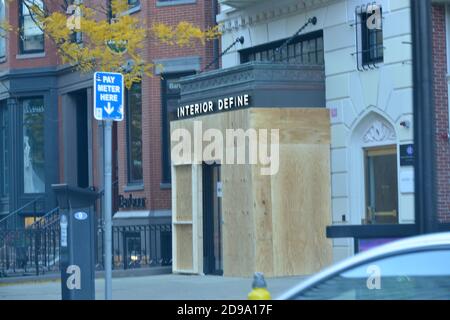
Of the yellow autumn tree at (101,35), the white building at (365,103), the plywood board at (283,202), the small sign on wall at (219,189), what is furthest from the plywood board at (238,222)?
the yellow autumn tree at (101,35)

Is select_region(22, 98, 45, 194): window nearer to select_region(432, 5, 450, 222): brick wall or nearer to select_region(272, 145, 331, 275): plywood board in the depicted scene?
select_region(272, 145, 331, 275): plywood board

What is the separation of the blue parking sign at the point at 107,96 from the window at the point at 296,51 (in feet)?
25.8

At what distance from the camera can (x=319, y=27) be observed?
1877 centimetres

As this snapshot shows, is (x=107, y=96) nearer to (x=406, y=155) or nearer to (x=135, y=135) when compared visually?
(x=406, y=155)

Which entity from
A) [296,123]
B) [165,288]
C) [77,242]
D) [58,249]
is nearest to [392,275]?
[77,242]

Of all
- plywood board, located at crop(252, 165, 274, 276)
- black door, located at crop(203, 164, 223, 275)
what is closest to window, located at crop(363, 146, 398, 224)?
plywood board, located at crop(252, 165, 274, 276)

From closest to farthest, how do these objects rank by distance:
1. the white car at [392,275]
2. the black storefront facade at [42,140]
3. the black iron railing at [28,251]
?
the white car at [392,275], the black iron railing at [28,251], the black storefront facade at [42,140]

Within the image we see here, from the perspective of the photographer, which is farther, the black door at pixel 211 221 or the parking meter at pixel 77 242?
the black door at pixel 211 221

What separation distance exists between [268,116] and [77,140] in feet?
39.9

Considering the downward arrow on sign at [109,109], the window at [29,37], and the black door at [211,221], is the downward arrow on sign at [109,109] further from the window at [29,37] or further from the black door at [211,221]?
the window at [29,37]

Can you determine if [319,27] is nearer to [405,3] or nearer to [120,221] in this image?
[405,3]

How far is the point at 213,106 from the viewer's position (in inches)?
754

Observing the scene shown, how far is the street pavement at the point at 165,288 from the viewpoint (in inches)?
602
